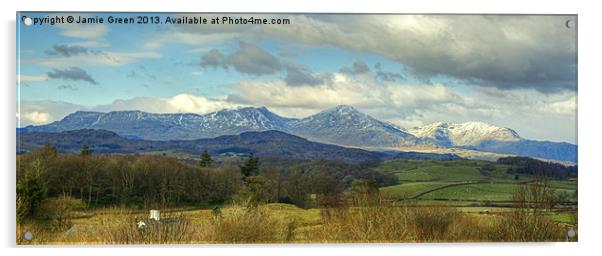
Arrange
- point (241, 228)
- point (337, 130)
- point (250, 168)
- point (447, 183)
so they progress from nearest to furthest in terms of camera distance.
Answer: point (241, 228)
point (337, 130)
point (250, 168)
point (447, 183)

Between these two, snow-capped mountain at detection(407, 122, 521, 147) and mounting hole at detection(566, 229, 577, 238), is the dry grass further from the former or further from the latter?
snow-capped mountain at detection(407, 122, 521, 147)

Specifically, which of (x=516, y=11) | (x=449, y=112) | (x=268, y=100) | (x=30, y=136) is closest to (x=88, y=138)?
(x=30, y=136)

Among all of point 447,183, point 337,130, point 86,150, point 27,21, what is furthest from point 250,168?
point 27,21

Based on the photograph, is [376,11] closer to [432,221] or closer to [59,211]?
[432,221]

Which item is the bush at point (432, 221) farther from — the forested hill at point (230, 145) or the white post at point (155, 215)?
the white post at point (155, 215)

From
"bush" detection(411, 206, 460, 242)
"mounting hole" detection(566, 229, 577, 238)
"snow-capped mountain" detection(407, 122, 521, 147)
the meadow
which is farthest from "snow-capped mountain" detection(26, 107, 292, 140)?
"mounting hole" detection(566, 229, 577, 238)

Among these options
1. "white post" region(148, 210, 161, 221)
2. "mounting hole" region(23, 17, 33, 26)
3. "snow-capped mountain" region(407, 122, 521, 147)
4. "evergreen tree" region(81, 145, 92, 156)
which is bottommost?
"white post" region(148, 210, 161, 221)
